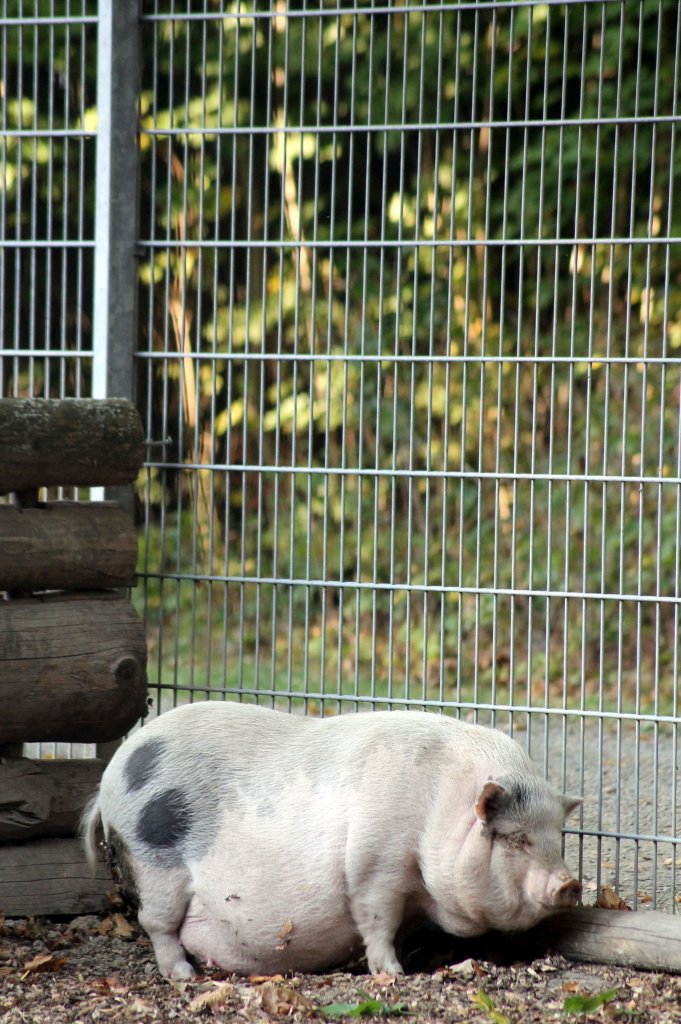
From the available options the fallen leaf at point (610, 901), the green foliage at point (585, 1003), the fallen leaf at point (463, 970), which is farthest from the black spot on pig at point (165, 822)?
the fallen leaf at point (610, 901)

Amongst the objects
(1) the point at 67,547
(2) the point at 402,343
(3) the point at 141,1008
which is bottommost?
(3) the point at 141,1008

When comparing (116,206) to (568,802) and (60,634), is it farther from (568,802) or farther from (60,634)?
(568,802)

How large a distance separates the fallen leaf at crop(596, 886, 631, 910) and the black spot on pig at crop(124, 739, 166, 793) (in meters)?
1.51

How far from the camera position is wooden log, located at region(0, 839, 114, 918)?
13.4ft

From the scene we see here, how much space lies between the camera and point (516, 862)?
346 centimetres

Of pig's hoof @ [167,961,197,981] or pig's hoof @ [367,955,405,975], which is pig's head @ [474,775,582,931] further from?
pig's hoof @ [167,961,197,981]

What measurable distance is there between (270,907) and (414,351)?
189 cm

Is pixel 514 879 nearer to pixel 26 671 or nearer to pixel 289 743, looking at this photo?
pixel 289 743

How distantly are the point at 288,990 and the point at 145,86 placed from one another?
3.28m

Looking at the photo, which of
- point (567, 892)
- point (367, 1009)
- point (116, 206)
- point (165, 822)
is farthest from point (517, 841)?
point (116, 206)

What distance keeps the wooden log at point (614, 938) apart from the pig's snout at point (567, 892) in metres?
0.25

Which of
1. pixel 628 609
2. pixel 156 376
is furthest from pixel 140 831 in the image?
pixel 628 609

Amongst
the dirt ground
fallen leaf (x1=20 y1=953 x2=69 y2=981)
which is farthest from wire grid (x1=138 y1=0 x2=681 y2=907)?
fallen leaf (x1=20 y1=953 x2=69 y2=981)

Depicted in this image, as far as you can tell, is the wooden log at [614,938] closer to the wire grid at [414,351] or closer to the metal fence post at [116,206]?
the wire grid at [414,351]
